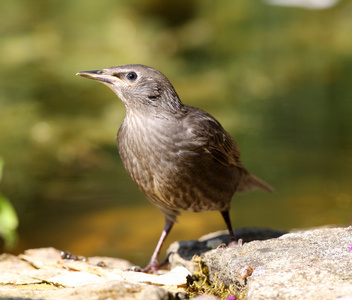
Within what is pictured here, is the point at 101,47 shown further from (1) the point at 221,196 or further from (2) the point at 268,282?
(2) the point at 268,282

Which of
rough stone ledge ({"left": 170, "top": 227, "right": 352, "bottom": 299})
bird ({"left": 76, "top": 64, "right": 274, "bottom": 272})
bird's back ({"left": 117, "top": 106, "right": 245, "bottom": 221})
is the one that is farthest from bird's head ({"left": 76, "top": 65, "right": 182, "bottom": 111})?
rough stone ledge ({"left": 170, "top": 227, "right": 352, "bottom": 299})

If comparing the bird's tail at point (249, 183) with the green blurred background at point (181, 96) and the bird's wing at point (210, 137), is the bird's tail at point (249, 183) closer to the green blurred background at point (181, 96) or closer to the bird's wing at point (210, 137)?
the bird's wing at point (210, 137)

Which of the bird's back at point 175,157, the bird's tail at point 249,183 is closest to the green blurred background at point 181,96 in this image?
the bird's tail at point 249,183

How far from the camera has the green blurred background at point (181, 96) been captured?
315 inches

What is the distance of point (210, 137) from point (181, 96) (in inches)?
287

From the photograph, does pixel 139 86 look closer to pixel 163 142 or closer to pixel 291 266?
pixel 163 142

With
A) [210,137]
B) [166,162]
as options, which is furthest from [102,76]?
[210,137]

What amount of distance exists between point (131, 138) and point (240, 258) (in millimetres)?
1313

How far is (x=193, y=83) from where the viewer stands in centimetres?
1321

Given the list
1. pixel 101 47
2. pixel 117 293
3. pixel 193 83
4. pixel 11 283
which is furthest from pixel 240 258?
pixel 101 47

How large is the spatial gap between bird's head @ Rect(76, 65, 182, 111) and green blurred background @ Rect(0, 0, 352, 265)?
Result: 2467 mm

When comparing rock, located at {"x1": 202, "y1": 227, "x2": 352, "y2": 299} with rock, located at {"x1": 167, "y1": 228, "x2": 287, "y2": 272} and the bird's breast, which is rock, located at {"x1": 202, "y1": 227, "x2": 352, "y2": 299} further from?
rock, located at {"x1": 167, "y1": 228, "x2": 287, "y2": 272}

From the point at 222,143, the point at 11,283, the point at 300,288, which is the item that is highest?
the point at 222,143

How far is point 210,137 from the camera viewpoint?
16.5 feet
